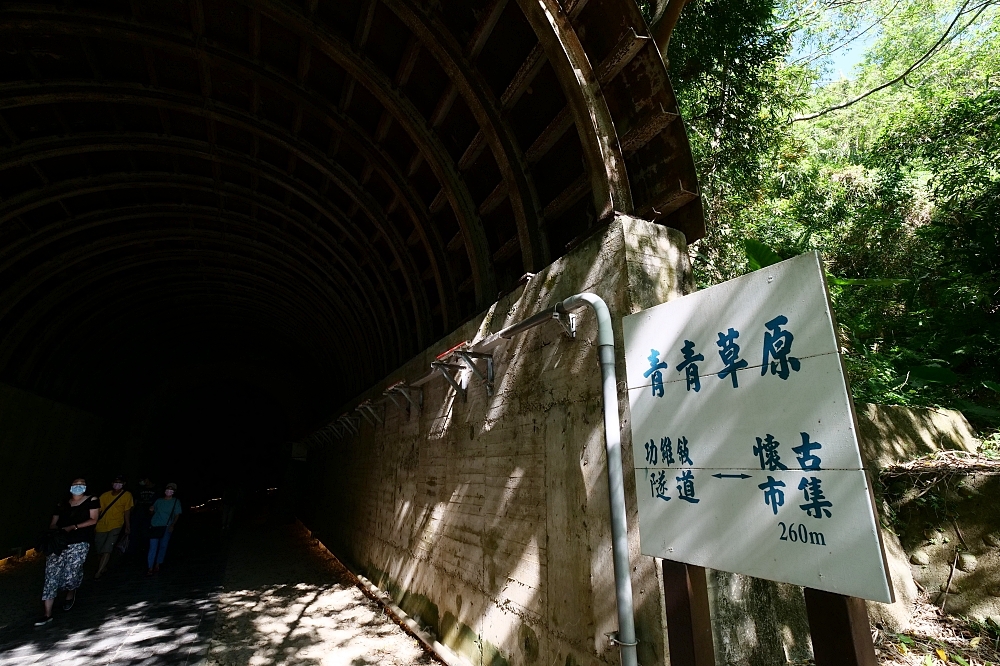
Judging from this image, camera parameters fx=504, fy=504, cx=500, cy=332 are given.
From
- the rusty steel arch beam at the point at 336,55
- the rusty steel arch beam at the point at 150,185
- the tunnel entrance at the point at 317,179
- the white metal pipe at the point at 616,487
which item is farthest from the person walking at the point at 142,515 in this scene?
the white metal pipe at the point at 616,487

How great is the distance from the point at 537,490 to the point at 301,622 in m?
4.11

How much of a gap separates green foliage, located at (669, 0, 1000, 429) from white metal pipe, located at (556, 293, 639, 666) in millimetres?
4319

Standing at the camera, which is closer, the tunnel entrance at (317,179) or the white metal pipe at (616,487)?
the white metal pipe at (616,487)

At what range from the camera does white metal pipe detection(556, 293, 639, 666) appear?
8.63 feet

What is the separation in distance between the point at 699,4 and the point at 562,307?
558 cm

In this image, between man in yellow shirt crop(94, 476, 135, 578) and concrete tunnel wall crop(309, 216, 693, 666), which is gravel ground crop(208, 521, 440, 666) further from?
man in yellow shirt crop(94, 476, 135, 578)

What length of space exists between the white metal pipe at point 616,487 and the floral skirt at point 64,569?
246 inches

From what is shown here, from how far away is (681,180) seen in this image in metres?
3.58

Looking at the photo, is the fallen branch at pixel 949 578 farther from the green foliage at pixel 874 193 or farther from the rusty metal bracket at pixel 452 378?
the rusty metal bracket at pixel 452 378

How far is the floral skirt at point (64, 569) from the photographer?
5598 millimetres

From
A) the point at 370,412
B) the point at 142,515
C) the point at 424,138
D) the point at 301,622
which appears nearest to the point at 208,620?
the point at 301,622

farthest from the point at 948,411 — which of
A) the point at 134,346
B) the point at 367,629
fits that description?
the point at 134,346

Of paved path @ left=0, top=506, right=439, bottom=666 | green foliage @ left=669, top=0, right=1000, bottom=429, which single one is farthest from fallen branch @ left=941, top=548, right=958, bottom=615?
paved path @ left=0, top=506, right=439, bottom=666

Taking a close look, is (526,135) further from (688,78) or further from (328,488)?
(328,488)
